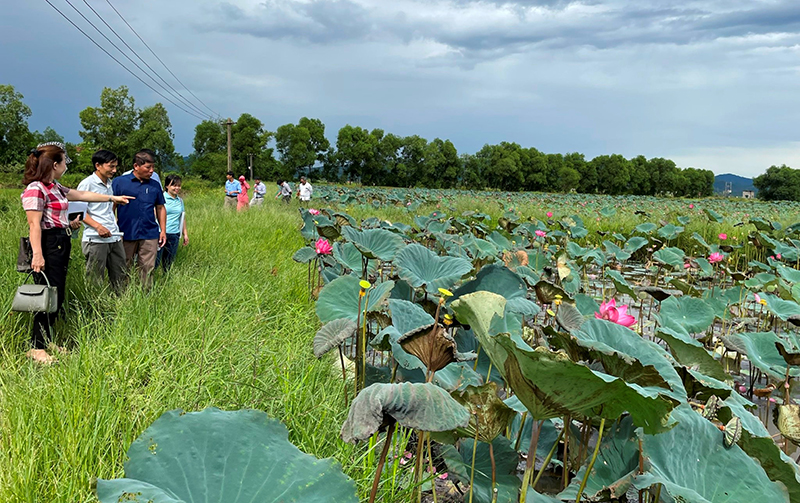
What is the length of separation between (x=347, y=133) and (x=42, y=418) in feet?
155

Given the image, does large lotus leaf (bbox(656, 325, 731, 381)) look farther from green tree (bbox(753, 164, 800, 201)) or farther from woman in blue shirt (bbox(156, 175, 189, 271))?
green tree (bbox(753, 164, 800, 201))

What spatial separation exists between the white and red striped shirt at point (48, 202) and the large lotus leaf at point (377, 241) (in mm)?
1522

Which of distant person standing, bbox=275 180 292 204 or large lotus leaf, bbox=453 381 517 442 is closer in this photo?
large lotus leaf, bbox=453 381 517 442

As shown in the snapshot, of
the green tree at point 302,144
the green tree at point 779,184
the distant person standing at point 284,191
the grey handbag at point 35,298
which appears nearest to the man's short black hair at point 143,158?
the grey handbag at point 35,298

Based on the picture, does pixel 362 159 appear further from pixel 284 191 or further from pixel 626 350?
pixel 626 350

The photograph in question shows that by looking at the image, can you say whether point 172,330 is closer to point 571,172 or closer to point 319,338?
point 319,338

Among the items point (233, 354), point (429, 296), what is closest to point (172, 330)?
point (233, 354)

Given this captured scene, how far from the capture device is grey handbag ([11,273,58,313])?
93.0 inches

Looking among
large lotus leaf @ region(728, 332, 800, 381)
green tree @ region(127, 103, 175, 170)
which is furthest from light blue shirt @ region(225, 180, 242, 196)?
green tree @ region(127, 103, 175, 170)

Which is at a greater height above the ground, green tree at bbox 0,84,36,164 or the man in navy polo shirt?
green tree at bbox 0,84,36,164

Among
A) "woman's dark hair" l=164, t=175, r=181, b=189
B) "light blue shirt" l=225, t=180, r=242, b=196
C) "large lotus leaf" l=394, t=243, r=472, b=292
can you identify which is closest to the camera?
"large lotus leaf" l=394, t=243, r=472, b=292

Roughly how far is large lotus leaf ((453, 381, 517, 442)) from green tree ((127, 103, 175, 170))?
131 feet

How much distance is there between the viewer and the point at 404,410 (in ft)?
2.67

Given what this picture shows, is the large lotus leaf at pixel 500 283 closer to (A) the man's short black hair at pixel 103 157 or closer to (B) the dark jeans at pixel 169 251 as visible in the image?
(A) the man's short black hair at pixel 103 157
